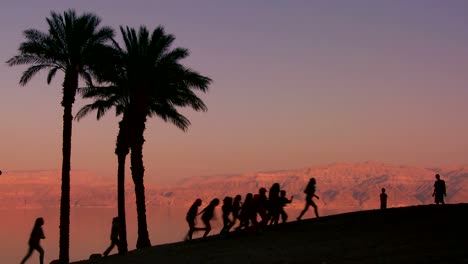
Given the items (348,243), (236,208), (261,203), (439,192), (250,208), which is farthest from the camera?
(439,192)

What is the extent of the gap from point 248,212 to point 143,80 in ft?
39.6

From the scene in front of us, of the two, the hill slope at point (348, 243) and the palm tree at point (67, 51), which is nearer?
the hill slope at point (348, 243)

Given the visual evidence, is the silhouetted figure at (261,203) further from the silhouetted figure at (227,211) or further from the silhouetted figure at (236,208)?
the silhouetted figure at (227,211)

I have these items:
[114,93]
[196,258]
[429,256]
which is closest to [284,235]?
[196,258]

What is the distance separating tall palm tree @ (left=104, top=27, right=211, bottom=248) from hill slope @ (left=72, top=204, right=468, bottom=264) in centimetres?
1006

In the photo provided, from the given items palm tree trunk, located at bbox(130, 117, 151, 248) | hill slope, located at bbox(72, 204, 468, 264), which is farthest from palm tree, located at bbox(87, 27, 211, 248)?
hill slope, located at bbox(72, 204, 468, 264)

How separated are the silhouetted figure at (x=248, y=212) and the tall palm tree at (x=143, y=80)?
1096 centimetres

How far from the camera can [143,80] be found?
3203 centimetres

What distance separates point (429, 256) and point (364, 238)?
450 cm

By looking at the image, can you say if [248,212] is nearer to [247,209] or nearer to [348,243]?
[247,209]

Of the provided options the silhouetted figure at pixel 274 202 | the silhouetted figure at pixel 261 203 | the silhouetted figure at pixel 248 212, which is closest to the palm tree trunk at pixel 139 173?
the silhouetted figure at pixel 274 202

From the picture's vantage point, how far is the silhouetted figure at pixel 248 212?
21.9 meters

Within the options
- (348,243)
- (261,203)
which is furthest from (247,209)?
(348,243)

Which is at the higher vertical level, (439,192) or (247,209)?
(439,192)
